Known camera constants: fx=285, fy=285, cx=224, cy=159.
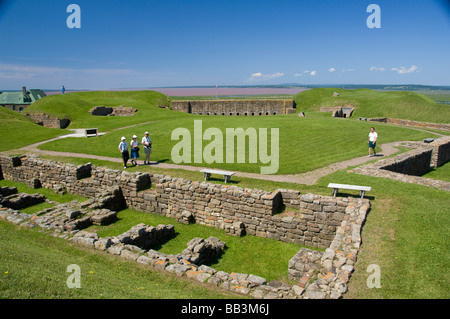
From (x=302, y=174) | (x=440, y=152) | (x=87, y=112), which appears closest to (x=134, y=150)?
(x=302, y=174)

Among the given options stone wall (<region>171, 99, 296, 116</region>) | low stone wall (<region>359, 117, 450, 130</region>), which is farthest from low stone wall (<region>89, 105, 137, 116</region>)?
low stone wall (<region>359, 117, 450, 130</region>)

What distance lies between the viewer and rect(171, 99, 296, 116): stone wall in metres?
53.7

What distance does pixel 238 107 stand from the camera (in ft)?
184

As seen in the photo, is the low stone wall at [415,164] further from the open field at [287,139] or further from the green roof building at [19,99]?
the green roof building at [19,99]

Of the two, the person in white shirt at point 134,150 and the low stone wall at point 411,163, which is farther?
the person in white shirt at point 134,150

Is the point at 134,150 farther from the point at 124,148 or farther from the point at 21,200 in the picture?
the point at 21,200

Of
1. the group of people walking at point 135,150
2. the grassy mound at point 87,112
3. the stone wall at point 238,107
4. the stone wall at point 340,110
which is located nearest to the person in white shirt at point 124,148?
the group of people walking at point 135,150

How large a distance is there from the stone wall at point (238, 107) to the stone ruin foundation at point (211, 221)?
40.6 m

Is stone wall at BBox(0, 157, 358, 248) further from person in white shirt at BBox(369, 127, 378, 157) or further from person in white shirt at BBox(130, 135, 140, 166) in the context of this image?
person in white shirt at BBox(369, 127, 378, 157)

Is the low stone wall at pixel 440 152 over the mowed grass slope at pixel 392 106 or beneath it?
beneath

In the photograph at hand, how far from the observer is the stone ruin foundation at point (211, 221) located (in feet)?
24.8

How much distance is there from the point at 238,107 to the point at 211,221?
4470cm

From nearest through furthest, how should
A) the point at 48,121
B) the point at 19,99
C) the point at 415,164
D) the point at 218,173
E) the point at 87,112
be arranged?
the point at 218,173 < the point at 415,164 < the point at 48,121 < the point at 87,112 < the point at 19,99

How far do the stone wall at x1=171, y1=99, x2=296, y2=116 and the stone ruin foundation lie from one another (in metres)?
40.6
